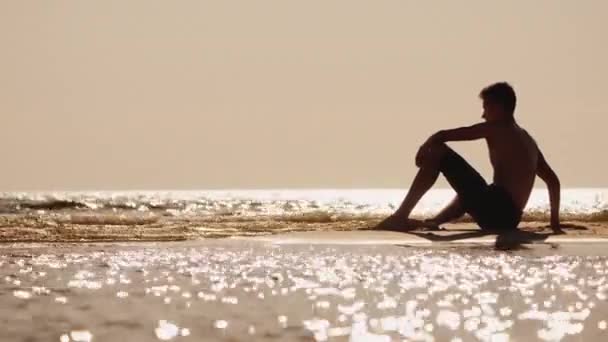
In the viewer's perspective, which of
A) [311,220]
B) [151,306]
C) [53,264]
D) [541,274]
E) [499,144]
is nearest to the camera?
[151,306]

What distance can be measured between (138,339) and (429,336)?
3.71 feet

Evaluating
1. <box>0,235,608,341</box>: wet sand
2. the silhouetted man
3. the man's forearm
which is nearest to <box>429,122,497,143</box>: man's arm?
the silhouetted man

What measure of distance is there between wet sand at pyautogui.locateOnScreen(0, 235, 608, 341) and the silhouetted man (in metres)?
1.36

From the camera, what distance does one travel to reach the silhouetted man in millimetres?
9250

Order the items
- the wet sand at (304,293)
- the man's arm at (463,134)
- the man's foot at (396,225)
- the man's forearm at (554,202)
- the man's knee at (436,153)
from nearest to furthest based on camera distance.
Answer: the wet sand at (304,293), the man's arm at (463,134), the man's knee at (436,153), the man's forearm at (554,202), the man's foot at (396,225)

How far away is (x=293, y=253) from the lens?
7371 millimetres

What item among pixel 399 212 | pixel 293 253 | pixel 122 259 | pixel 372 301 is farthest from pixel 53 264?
pixel 399 212

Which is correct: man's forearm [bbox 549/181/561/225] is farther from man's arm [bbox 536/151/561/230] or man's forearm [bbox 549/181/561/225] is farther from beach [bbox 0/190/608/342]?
beach [bbox 0/190/608/342]

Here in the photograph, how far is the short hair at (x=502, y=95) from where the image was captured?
30.3 ft

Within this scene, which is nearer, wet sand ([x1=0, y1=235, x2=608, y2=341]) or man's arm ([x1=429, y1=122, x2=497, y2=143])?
wet sand ([x1=0, y1=235, x2=608, y2=341])

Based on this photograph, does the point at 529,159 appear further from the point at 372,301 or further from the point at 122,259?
the point at 372,301

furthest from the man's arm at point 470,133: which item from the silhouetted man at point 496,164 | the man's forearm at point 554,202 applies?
the man's forearm at point 554,202

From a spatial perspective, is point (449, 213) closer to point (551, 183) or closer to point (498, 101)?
point (551, 183)

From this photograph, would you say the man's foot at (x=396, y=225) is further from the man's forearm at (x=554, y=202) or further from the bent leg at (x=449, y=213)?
the man's forearm at (x=554, y=202)
